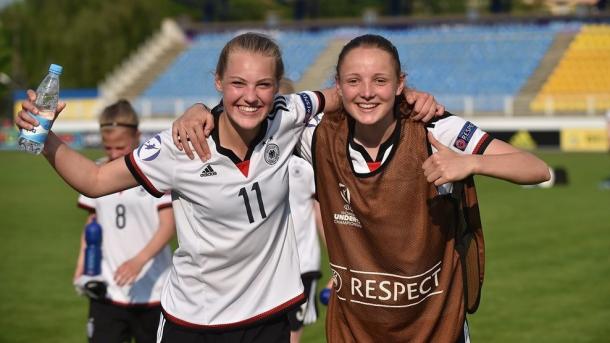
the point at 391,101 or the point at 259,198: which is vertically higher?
the point at 391,101

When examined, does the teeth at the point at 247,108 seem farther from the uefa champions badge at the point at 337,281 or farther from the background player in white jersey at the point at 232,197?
the uefa champions badge at the point at 337,281

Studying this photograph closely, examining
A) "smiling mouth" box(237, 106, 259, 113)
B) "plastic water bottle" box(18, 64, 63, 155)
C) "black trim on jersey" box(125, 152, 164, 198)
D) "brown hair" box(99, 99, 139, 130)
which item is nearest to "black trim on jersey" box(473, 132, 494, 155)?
"smiling mouth" box(237, 106, 259, 113)

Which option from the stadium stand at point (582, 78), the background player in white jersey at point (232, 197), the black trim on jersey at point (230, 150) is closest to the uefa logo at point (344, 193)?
the background player in white jersey at point (232, 197)

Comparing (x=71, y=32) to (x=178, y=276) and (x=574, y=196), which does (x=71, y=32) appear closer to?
(x=574, y=196)

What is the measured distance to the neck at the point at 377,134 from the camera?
4434 millimetres

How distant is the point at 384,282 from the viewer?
4.47 m

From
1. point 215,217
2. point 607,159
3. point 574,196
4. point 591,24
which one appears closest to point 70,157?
point 215,217

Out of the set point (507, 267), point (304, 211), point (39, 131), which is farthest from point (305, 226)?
point (507, 267)

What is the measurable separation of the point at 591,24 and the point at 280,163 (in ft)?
139

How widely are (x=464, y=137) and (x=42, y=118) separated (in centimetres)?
180

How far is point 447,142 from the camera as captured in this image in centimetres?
439

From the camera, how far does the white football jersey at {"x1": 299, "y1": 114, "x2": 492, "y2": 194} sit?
4348 mm

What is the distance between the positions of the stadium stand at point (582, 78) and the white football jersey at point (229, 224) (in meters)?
33.4

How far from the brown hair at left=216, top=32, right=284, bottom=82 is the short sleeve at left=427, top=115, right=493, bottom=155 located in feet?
2.46
